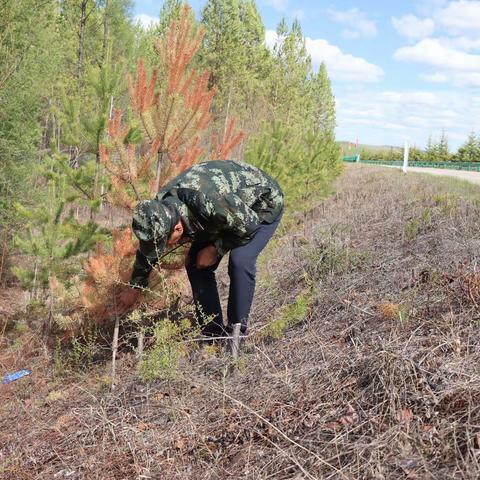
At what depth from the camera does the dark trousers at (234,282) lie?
3.31 m

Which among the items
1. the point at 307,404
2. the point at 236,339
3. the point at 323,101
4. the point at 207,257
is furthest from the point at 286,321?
the point at 323,101

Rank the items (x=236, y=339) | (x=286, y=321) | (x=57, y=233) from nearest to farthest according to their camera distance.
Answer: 1. (x=236, y=339)
2. (x=286, y=321)
3. (x=57, y=233)

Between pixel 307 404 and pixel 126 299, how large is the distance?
68.5 inches

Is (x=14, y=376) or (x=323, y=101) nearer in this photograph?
(x=14, y=376)

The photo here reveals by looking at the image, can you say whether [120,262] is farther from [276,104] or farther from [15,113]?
[276,104]

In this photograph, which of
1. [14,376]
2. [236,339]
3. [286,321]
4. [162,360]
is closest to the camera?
[162,360]

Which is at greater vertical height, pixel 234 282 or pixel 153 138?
pixel 153 138

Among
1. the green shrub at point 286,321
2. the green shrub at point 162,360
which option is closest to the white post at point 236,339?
the green shrub at point 286,321

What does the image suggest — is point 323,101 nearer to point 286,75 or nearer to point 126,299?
point 286,75

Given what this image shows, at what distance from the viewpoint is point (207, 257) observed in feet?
11.0

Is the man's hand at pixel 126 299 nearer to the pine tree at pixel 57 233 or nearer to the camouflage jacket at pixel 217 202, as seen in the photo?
the camouflage jacket at pixel 217 202

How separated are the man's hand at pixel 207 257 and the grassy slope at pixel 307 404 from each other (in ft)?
1.97

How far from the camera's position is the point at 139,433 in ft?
8.68

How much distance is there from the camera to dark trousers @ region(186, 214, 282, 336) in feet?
10.9
